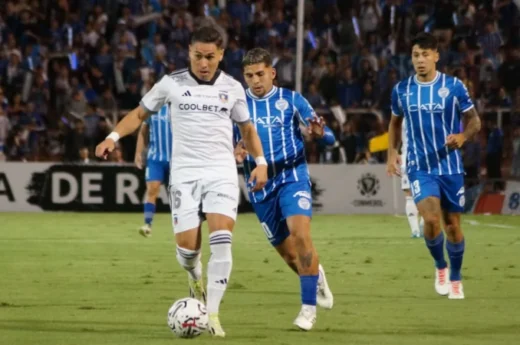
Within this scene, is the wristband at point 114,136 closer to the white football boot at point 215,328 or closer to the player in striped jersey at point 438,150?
the white football boot at point 215,328

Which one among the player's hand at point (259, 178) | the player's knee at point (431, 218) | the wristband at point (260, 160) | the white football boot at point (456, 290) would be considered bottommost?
the white football boot at point (456, 290)

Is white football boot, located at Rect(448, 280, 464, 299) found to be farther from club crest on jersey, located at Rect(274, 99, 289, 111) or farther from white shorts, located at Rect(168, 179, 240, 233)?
white shorts, located at Rect(168, 179, 240, 233)

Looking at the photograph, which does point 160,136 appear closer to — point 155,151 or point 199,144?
point 155,151

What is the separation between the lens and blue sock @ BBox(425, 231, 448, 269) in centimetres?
1133

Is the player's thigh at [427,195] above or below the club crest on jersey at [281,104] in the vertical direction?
below

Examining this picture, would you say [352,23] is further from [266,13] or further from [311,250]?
[311,250]

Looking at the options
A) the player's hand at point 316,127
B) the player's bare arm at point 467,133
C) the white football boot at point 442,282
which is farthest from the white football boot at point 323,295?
the player's bare arm at point 467,133

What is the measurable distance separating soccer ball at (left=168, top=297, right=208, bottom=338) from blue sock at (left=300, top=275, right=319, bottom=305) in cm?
93

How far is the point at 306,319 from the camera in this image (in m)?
8.95

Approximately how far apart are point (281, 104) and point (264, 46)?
18155mm

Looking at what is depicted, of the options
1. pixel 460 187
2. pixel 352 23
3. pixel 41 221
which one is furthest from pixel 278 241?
pixel 352 23

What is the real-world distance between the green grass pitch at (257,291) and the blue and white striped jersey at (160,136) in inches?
48.8

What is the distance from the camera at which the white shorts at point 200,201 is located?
8.73 m

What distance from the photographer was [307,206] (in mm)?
9555
